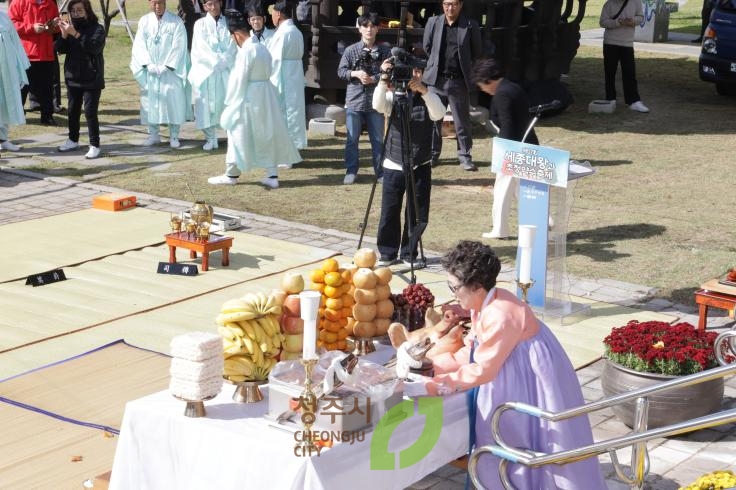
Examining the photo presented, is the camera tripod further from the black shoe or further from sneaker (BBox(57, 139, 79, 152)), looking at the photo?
sneaker (BBox(57, 139, 79, 152))

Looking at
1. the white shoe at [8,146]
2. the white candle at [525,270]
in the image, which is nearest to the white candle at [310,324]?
the white candle at [525,270]

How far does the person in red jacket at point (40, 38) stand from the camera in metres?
15.5

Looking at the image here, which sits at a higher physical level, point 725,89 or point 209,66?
point 209,66

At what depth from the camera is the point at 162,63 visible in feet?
46.1

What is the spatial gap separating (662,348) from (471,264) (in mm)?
1952

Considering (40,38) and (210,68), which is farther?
(40,38)

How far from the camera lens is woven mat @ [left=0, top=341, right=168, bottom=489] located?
5.78 metres

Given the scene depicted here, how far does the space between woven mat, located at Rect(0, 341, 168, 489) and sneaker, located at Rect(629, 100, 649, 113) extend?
36.0 feet

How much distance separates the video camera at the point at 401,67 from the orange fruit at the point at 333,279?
10.9ft

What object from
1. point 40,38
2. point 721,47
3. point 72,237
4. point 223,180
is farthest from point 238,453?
point 721,47

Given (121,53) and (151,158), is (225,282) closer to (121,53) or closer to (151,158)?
(151,158)

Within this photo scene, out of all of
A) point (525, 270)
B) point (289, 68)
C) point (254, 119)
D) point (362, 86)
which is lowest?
point (525, 270)

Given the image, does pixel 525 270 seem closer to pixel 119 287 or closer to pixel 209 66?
pixel 119 287

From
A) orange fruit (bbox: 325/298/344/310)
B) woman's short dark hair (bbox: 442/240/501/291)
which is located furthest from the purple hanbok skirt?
orange fruit (bbox: 325/298/344/310)
